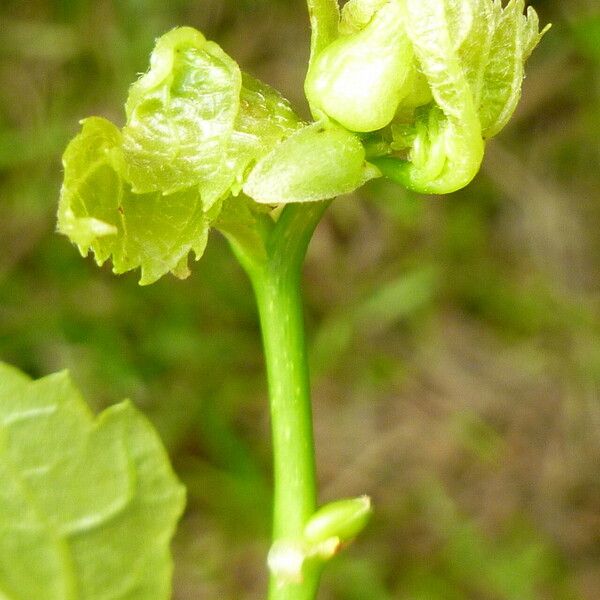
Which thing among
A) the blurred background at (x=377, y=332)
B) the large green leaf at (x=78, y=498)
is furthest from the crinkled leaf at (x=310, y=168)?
the blurred background at (x=377, y=332)

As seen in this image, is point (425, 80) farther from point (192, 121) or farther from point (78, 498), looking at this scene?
point (78, 498)

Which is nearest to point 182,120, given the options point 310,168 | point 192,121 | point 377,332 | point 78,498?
point 192,121

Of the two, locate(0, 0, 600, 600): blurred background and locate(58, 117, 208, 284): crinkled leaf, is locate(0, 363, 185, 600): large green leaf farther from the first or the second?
locate(0, 0, 600, 600): blurred background

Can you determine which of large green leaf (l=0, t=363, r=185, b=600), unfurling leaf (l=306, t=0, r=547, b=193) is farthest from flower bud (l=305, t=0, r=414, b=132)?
large green leaf (l=0, t=363, r=185, b=600)

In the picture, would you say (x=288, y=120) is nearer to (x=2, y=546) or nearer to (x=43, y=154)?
(x=2, y=546)

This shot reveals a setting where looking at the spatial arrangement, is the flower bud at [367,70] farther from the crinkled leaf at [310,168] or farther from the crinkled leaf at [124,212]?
the crinkled leaf at [124,212]

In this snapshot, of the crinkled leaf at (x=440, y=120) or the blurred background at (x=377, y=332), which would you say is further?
the blurred background at (x=377, y=332)

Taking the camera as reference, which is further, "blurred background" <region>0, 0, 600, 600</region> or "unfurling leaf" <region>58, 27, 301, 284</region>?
"blurred background" <region>0, 0, 600, 600</region>
